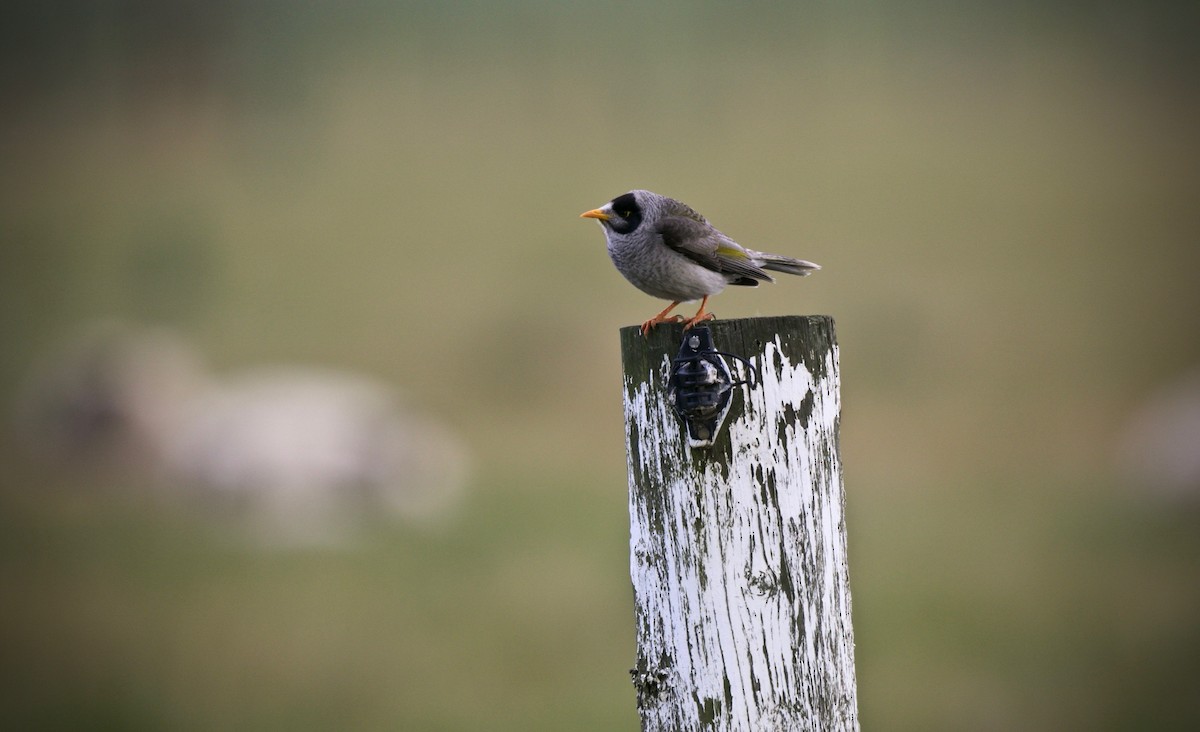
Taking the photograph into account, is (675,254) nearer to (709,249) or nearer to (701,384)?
(709,249)

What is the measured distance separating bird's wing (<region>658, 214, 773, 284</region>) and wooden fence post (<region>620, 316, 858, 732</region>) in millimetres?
1454

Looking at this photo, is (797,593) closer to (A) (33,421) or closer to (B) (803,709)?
(B) (803,709)

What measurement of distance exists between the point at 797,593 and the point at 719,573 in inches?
7.0

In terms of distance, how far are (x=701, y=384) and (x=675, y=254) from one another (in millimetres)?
1694

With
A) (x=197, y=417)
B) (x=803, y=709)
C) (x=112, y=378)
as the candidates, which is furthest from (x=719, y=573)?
(x=112, y=378)

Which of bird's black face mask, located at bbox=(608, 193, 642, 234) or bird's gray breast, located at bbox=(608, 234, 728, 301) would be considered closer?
bird's gray breast, located at bbox=(608, 234, 728, 301)

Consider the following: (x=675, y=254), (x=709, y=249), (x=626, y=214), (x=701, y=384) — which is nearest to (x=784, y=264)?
(x=709, y=249)

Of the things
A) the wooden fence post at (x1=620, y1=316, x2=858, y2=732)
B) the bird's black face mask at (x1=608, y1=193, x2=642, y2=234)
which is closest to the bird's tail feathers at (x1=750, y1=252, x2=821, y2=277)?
the bird's black face mask at (x1=608, y1=193, x2=642, y2=234)

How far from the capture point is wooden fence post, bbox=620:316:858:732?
7.28 feet

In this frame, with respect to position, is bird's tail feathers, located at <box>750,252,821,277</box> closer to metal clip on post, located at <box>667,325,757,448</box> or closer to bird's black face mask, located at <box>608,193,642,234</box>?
bird's black face mask, located at <box>608,193,642,234</box>

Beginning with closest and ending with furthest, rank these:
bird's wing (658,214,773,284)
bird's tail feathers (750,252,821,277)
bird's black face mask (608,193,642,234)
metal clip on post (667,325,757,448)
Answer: metal clip on post (667,325,757,448), bird's wing (658,214,773,284), bird's tail feathers (750,252,821,277), bird's black face mask (608,193,642,234)

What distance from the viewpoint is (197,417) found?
9812 mm

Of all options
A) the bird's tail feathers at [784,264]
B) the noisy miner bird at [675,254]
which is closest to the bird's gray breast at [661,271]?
the noisy miner bird at [675,254]

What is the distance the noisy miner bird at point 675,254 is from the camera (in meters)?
3.77
